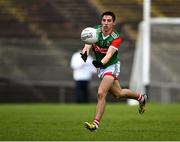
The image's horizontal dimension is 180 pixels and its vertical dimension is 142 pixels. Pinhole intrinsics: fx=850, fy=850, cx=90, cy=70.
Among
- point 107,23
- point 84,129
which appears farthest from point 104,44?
point 84,129

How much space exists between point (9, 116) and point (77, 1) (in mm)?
13259

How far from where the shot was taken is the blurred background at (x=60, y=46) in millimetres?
28016

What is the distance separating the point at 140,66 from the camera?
25719mm

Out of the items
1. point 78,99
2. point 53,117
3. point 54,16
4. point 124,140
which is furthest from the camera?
point 54,16

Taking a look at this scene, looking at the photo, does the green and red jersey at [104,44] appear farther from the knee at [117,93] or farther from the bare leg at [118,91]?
the knee at [117,93]

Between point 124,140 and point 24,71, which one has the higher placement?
point 124,140

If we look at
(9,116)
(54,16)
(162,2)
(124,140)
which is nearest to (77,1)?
(54,16)

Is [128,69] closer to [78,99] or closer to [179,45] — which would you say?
[179,45]

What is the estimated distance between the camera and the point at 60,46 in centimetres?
2930

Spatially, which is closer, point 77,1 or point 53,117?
point 53,117

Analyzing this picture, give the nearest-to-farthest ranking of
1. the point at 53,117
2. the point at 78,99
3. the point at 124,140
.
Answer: the point at 124,140, the point at 53,117, the point at 78,99

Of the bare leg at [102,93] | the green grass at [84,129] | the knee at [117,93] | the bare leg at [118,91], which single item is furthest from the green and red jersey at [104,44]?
the green grass at [84,129]

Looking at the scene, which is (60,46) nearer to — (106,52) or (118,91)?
(118,91)

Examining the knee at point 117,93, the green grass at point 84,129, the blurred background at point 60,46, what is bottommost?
the blurred background at point 60,46
